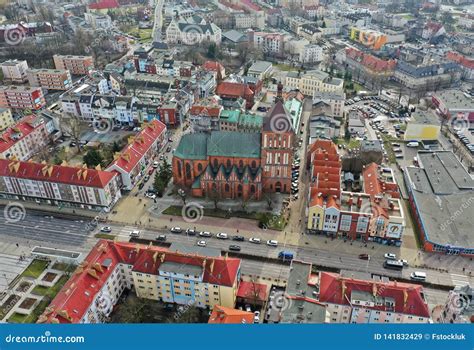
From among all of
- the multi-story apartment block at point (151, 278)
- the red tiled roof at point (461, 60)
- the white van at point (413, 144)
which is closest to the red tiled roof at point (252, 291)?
the multi-story apartment block at point (151, 278)

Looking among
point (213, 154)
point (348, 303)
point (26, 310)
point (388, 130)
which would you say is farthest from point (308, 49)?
point (26, 310)

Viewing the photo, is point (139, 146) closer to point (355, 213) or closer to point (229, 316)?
point (355, 213)

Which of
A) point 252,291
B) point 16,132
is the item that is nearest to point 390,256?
point 252,291

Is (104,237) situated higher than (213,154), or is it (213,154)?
(213,154)

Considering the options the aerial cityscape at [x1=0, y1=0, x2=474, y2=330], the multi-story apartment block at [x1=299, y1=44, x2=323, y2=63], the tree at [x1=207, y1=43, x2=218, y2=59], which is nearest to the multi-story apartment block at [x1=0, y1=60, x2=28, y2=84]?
the aerial cityscape at [x1=0, y1=0, x2=474, y2=330]

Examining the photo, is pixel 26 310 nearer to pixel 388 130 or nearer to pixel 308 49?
pixel 388 130

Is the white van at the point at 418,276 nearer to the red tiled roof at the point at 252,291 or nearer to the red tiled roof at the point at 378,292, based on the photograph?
the red tiled roof at the point at 378,292
